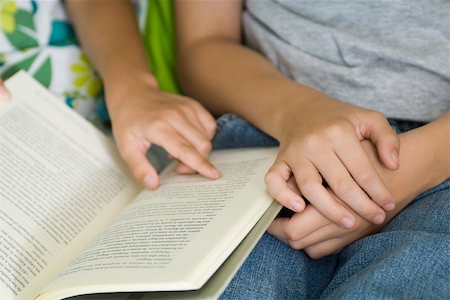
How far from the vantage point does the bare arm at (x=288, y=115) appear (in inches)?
23.9

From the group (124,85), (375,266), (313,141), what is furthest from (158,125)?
(375,266)

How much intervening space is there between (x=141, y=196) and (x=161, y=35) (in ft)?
1.32

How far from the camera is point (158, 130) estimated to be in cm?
75

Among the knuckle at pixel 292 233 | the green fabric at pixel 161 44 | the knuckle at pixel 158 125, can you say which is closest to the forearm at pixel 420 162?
the knuckle at pixel 292 233

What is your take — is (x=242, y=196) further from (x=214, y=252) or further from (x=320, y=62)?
(x=320, y=62)

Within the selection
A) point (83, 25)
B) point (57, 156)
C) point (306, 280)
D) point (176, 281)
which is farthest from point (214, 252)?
point (83, 25)

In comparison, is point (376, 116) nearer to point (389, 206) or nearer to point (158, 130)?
point (389, 206)

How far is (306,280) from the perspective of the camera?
67 cm

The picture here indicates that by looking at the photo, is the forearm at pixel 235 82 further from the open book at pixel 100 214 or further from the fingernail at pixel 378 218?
the fingernail at pixel 378 218

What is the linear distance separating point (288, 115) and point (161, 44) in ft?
1.32

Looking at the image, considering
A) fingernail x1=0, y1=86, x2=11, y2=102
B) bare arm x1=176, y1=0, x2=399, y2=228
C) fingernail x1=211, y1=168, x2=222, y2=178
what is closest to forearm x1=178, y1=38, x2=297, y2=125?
bare arm x1=176, y1=0, x2=399, y2=228

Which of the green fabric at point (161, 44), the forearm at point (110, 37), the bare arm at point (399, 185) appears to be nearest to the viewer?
the bare arm at point (399, 185)

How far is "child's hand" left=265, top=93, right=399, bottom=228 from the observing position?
60 centimetres

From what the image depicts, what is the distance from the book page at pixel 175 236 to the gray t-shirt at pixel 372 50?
16 centimetres
